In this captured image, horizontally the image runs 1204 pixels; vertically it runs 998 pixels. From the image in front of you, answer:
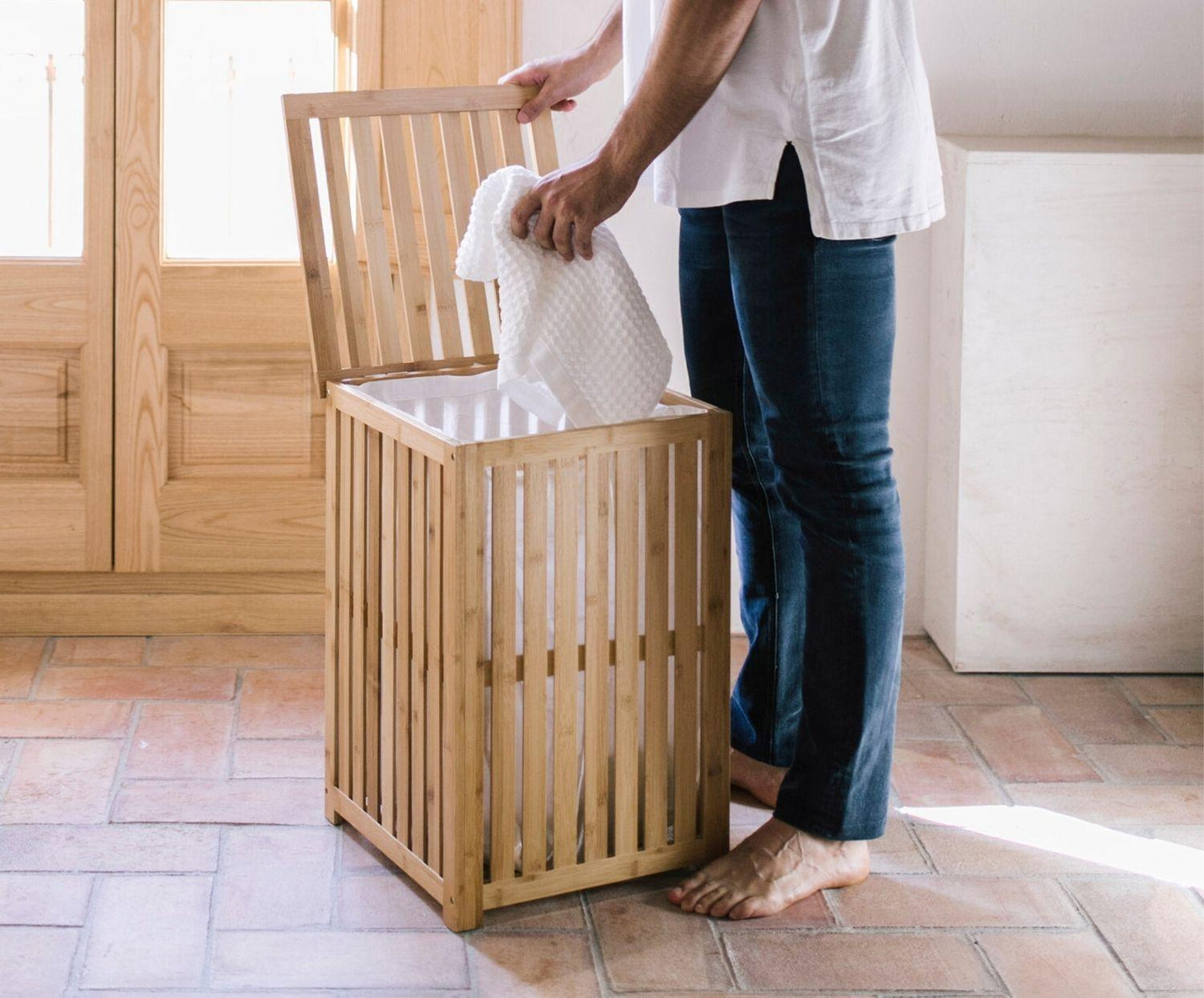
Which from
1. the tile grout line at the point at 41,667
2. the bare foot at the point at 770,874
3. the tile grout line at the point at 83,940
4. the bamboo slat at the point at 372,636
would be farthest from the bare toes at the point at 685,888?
the tile grout line at the point at 41,667

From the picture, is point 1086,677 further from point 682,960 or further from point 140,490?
point 140,490

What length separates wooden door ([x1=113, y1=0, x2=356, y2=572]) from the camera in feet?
8.90

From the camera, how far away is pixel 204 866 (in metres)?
1.94

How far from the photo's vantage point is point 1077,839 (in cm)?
207

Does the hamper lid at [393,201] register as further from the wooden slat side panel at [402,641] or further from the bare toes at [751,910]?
the bare toes at [751,910]

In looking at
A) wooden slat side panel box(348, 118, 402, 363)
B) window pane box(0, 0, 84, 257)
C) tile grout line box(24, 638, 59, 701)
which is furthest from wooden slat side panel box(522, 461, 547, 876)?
window pane box(0, 0, 84, 257)

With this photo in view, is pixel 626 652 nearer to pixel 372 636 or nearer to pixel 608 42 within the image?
pixel 372 636

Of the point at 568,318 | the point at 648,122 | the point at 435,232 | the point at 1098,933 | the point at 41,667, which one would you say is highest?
the point at 648,122

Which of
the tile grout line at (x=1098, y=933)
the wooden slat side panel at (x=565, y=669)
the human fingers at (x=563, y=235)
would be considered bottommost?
the tile grout line at (x=1098, y=933)

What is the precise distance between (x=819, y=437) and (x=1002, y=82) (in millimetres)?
1213

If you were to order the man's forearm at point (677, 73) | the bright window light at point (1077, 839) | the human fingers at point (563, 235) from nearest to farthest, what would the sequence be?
the man's forearm at point (677, 73) < the human fingers at point (563, 235) < the bright window light at point (1077, 839)

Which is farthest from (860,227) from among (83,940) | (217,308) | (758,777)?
(217,308)

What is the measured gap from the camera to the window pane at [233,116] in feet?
8.91

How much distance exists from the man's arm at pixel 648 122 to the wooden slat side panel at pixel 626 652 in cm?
26
